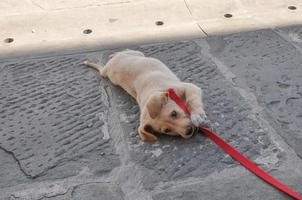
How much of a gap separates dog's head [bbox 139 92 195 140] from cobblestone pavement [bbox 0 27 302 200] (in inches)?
3.4

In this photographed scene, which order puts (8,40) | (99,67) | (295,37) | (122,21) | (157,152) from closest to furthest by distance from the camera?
(157,152)
(99,67)
(295,37)
(8,40)
(122,21)

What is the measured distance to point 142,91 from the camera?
299 cm

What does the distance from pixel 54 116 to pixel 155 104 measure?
76cm

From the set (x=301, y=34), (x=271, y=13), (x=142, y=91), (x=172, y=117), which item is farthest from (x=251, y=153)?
(x=271, y=13)

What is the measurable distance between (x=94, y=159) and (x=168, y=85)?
617mm

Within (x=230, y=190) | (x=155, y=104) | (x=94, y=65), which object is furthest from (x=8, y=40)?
(x=230, y=190)

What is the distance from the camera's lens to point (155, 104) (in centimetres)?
263

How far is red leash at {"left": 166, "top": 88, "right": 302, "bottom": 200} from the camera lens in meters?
2.37

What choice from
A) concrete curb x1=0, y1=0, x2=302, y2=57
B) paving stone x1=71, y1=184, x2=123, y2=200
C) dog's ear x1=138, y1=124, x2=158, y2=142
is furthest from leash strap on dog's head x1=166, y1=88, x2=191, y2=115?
concrete curb x1=0, y1=0, x2=302, y2=57

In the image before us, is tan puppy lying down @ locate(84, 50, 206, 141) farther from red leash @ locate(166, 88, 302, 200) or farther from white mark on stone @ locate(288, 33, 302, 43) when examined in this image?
white mark on stone @ locate(288, 33, 302, 43)

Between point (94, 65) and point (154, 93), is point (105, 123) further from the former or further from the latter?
point (94, 65)

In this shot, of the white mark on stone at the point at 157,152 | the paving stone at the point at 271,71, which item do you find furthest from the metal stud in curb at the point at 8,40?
the white mark on stone at the point at 157,152

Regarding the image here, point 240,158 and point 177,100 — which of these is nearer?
point 240,158

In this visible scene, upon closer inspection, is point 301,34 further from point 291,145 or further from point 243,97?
point 291,145
